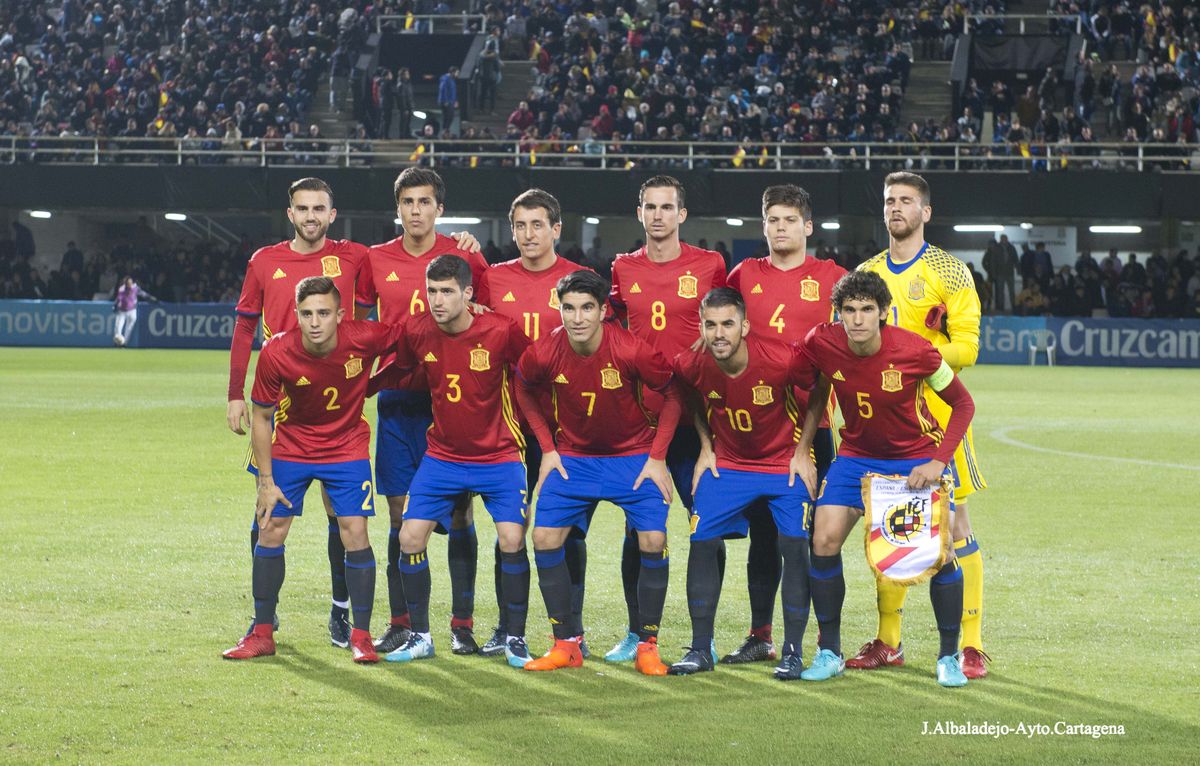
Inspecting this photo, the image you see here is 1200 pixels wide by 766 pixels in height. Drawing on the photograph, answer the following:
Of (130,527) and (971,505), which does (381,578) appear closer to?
(130,527)

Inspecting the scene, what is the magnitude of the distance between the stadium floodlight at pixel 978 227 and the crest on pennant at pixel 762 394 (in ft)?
105

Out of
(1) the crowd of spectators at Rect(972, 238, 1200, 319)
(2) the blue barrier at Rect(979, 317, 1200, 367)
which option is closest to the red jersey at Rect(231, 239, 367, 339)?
(2) the blue barrier at Rect(979, 317, 1200, 367)

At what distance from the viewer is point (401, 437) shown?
711 cm

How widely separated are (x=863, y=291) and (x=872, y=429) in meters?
0.63

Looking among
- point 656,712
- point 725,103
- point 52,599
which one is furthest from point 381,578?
point 725,103

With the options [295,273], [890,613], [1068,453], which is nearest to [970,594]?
[890,613]

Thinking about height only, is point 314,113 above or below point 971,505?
above

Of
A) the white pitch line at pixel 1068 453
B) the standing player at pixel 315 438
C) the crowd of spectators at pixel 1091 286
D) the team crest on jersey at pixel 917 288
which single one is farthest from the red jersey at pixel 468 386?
the crowd of spectators at pixel 1091 286

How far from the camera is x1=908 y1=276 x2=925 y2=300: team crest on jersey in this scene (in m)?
6.58

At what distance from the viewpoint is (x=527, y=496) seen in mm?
6746

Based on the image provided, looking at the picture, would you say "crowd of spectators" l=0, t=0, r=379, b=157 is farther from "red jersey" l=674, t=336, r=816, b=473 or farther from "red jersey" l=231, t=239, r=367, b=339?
"red jersey" l=674, t=336, r=816, b=473

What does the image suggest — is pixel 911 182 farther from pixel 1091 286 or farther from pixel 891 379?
pixel 1091 286

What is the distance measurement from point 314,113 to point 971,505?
3216cm

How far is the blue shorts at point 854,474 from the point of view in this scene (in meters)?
6.29
